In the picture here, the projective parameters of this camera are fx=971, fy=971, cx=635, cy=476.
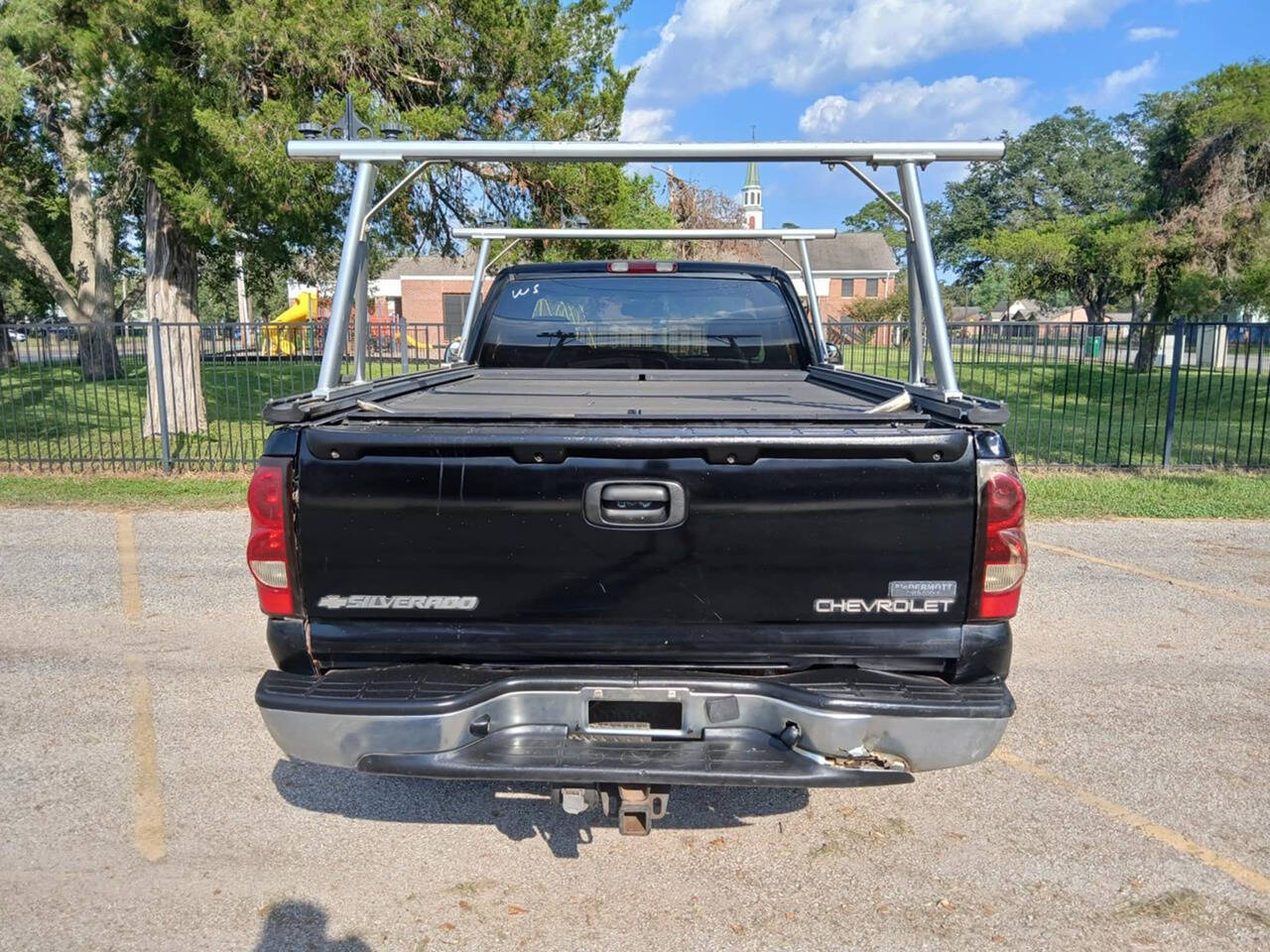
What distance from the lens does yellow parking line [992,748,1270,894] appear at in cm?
337

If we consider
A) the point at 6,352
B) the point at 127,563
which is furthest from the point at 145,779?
the point at 6,352

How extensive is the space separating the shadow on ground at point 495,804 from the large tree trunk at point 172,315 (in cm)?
1005

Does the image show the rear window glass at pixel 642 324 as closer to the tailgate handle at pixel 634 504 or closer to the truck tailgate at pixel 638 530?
the truck tailgate at pixel 638 530

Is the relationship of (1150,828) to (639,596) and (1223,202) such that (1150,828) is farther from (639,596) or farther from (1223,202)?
(1223,202)

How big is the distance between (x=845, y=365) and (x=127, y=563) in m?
8.27

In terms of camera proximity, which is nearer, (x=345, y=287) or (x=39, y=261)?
(x=345, y=287)

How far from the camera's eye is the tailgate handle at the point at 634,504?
2.84 m

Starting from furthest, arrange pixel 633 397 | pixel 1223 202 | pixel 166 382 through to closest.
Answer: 1. pixel 1223 202
2. pixel 166 382
3. pixel 633 397

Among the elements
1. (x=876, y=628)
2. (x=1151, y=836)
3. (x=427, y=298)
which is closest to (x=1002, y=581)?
(x=876, y=628)

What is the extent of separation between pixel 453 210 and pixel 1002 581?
1191 centimetres

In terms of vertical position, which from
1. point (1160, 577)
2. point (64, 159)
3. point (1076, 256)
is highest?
point (64, 159)

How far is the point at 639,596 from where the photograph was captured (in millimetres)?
2922

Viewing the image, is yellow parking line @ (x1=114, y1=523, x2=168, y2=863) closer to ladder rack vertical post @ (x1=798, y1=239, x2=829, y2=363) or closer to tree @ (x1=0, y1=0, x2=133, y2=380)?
ladder rack vertical post @ (x1=798, y1=239, x2=829, y2=363)

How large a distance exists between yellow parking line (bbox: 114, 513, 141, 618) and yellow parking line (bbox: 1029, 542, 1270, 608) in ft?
23.3
